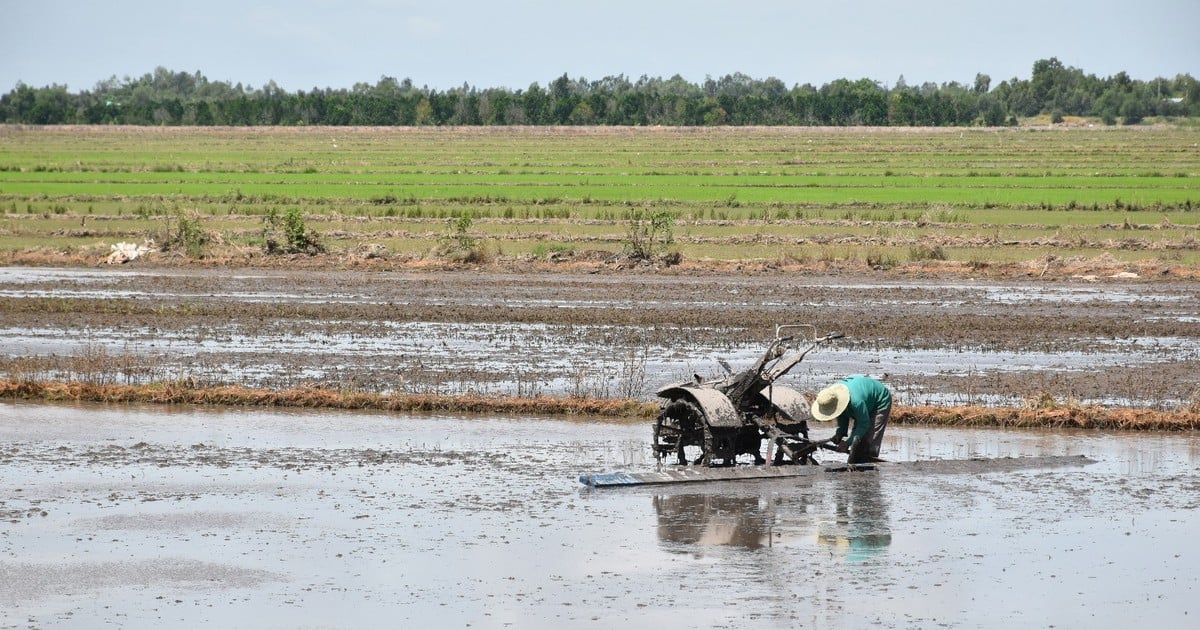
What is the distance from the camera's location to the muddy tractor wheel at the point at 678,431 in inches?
523

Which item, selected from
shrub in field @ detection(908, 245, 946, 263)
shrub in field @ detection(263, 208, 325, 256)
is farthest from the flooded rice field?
shrub in field @ detection(908, 245, 946, 263)

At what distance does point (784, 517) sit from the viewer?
11.7m

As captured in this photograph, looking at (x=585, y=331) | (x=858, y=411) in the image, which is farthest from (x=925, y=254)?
(x=858, y=411)

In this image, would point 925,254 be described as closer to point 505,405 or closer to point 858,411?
point 505,405

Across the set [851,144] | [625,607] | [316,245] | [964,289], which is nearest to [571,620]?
[625,607]

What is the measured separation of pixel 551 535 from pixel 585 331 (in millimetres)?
13229

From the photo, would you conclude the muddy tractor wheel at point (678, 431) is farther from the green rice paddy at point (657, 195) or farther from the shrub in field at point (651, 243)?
the green rice paddy at point (657, 195)

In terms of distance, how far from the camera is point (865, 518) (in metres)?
11.7

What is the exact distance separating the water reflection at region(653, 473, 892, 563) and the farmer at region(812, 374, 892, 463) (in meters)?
0.25

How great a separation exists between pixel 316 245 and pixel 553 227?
28.6ft

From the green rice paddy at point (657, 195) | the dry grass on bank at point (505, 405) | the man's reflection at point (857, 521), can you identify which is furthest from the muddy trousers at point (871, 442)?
the green rice paddy at point (657, 195)

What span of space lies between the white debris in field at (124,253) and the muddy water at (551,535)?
22.6 meters

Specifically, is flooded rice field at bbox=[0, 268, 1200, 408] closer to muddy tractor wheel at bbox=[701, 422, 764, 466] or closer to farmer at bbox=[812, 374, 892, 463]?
muddy tractor wheel at bbox=[701, 422, 764, 466]

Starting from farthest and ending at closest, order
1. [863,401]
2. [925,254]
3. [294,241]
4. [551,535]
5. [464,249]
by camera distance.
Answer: [294,241], [925,254], [464,249], [863,401], [551,535]
